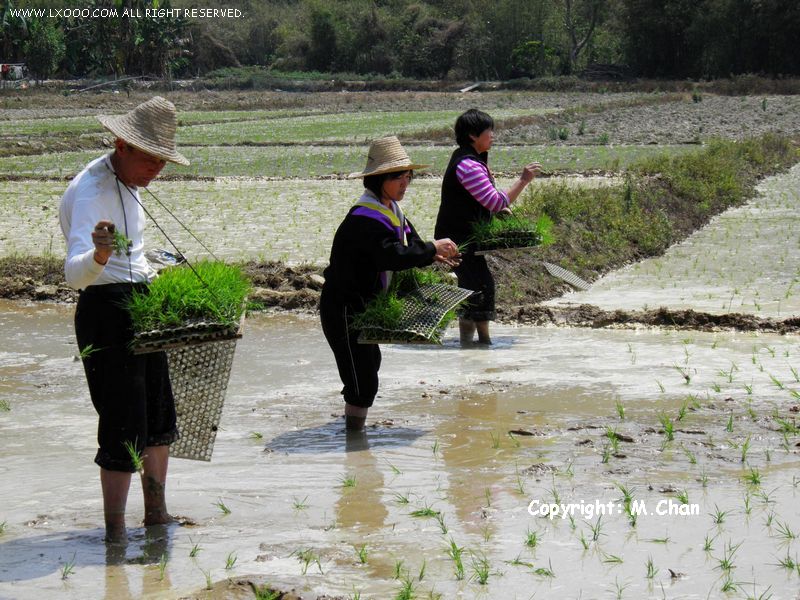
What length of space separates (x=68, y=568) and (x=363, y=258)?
90.4 inches

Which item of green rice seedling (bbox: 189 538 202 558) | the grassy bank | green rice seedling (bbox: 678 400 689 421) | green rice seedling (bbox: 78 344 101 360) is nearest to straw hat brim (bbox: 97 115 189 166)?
green rice seedling (bbox: 78 344 101 360)

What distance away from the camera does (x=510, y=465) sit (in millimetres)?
5223

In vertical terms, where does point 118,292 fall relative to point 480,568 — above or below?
above

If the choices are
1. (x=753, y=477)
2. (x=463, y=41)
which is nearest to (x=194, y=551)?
(x=753, y=477)

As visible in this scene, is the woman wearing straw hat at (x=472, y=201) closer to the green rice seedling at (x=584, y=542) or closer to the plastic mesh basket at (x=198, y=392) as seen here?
the plastic mesh basket at (x=198, y=392)

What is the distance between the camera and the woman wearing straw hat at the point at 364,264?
5.69 metres

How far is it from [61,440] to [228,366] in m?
1.61

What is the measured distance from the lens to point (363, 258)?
576 cm

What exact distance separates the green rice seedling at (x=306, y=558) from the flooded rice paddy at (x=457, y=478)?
0.01m

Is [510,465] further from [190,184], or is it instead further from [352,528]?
[190,184]

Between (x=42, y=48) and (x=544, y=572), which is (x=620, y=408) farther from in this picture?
(x=42, y=48)

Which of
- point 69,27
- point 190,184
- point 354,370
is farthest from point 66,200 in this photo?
point 69,27

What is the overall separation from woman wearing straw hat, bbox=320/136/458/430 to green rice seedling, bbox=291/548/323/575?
5.53 feet

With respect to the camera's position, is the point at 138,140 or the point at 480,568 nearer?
the point at 480,568
